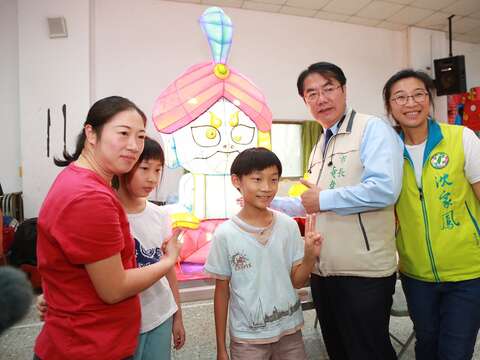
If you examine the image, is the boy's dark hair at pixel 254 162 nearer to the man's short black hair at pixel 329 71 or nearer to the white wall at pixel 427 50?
the man's short black hair at pixel 329 71

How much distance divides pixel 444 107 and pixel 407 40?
1227 mm

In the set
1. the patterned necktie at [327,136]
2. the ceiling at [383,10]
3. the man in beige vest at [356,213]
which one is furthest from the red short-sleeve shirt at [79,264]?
the ceiling at [383,10]

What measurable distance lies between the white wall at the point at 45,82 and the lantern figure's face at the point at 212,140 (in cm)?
218

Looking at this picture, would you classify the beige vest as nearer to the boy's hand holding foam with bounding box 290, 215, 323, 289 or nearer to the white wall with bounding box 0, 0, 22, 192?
the boy's hand holding foam with bounding box 290, 215, 323, 289

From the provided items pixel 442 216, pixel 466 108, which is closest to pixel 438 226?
pixel 442 216

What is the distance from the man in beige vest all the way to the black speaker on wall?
4.46 m

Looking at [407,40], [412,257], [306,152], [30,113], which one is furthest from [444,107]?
[30,113]

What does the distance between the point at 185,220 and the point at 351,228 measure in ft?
3.46

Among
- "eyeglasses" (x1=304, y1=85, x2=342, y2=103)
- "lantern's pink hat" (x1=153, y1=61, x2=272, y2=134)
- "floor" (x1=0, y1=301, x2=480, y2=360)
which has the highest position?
"lantern's pink hat" (x1=153, y1=61, x2=272, y2=134)

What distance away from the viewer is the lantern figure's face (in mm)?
2111

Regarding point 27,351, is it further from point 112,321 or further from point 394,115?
point 394,115

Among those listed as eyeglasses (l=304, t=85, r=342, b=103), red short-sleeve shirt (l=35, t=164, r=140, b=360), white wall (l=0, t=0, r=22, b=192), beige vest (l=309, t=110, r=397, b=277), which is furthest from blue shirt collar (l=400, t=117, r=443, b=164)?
white wall (l=0, t=0, r=22, b=192)

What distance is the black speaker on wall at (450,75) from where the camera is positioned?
4.61 m

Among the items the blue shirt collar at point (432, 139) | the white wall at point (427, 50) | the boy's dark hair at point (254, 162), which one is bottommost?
the boy's dark hair at point (254, 162)
